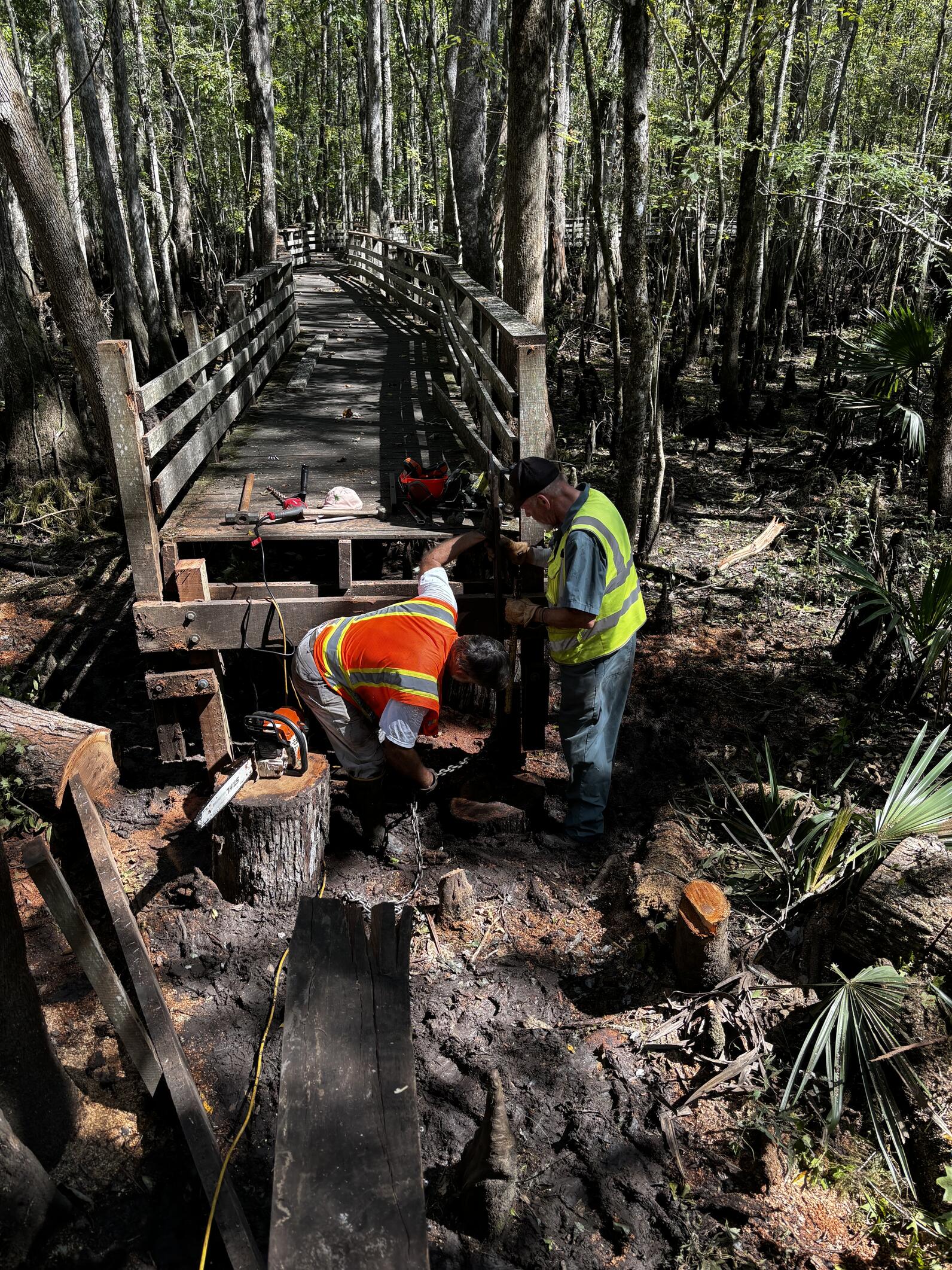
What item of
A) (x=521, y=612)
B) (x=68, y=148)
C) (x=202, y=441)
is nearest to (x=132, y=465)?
(x=202, y=441)

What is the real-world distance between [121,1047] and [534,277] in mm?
6900

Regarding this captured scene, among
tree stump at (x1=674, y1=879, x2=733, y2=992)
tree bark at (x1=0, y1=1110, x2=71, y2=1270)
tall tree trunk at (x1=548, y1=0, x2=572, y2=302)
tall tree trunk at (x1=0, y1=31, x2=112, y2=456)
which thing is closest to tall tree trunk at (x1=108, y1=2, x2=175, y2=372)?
tall tree trunk at (x1=0, y1=31, x2=112, y2=456)

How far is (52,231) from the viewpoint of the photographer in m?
8.09

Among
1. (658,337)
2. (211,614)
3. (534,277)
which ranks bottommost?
(211,614)

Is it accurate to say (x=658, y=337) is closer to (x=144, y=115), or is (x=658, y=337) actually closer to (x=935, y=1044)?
(x=935, y=1044)

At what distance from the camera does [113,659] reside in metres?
6.93

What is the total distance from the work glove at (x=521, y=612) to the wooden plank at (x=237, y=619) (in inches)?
21.1

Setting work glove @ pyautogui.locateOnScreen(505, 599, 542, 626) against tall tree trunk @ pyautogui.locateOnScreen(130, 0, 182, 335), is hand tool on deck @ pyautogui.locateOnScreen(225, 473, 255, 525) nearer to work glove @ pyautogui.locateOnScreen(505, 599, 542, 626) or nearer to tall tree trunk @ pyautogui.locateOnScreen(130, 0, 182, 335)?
work glove @ pyautogui.locateOnScreen(505, 599, 542, 626)

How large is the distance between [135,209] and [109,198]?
3.44 metres

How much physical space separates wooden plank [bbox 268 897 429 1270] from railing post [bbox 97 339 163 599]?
7.79ft

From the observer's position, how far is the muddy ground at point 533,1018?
2.90 meters

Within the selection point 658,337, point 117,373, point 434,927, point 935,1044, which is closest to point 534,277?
point 658,337

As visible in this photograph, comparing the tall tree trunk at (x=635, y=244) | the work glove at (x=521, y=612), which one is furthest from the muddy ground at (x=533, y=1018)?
the tall tree trunk at (x=635, y=244)

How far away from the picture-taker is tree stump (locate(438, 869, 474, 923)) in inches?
165
